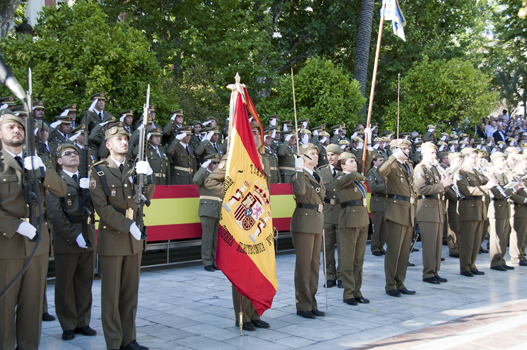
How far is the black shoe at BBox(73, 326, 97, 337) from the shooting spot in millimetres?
6122

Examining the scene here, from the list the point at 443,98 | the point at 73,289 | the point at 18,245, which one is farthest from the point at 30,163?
the point at 443,98

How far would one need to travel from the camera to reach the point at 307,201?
283 inches

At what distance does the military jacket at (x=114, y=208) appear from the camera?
18.1ft

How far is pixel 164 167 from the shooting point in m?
11.9

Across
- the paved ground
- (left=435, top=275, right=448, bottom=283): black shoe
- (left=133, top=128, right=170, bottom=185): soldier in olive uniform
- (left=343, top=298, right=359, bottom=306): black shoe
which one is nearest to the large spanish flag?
the paved ground

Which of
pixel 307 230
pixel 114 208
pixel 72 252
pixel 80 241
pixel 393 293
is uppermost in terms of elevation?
pixel 114 208

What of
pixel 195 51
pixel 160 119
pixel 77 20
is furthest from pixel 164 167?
pixel 195 51

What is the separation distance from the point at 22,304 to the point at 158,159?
6.71 m

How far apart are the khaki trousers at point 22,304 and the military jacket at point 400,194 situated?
5139mm

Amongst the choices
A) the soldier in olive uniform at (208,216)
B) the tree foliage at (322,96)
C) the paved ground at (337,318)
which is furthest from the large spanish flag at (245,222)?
the tree foliage at (322,96)

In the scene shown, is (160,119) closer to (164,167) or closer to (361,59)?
(164,167)

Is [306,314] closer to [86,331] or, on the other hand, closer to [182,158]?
[86,331]

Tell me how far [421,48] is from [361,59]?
5366 millimetres

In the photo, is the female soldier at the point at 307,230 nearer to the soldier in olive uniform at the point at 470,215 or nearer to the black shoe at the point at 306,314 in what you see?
the black shoe at the point at 306,314
